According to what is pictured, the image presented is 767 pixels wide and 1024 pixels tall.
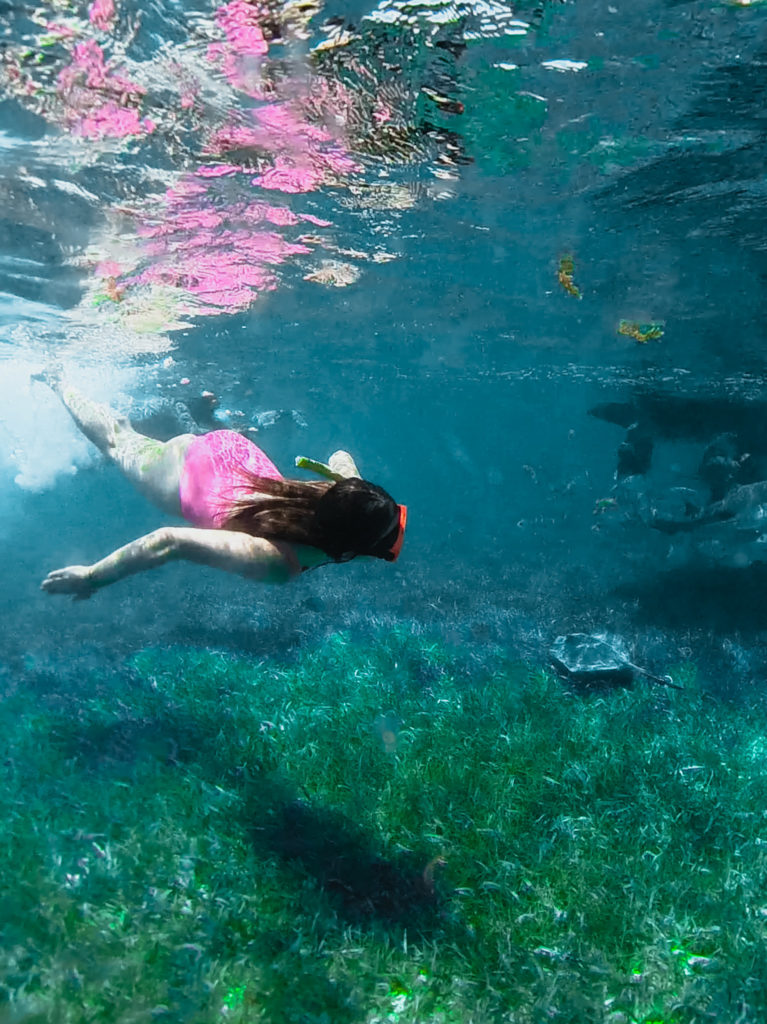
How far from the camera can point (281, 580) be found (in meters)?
3.68

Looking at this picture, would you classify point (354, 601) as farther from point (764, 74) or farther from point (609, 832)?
point (764, 74)

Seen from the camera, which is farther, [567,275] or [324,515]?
[567,275]

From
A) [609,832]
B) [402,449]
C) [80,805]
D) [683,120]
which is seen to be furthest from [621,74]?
[402,449]

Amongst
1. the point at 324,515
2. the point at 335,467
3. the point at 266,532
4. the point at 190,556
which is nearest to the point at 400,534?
the point at 324,515

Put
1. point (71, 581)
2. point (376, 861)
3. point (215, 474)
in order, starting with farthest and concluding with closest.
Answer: point (376, 861) → point (215, 474) → point (71, 581)

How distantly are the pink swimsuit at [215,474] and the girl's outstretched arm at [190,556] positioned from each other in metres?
0.44

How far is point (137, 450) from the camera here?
5820mm

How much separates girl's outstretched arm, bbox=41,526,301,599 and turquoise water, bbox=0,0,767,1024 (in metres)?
2.74

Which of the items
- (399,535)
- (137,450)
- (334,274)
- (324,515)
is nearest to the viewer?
(324,515)

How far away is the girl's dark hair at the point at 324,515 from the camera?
3.20 m

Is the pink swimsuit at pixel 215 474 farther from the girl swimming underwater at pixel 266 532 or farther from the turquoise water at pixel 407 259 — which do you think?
the turquoise water at pixel 407 259

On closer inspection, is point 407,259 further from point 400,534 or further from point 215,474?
point 400,534

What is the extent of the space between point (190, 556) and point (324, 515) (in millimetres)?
943

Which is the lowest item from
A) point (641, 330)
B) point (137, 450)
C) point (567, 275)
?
point (641, 330)
